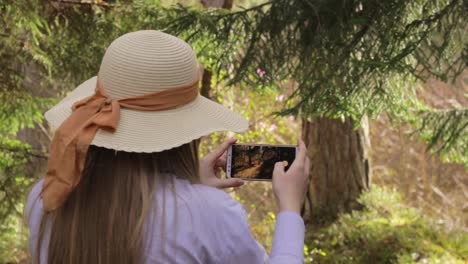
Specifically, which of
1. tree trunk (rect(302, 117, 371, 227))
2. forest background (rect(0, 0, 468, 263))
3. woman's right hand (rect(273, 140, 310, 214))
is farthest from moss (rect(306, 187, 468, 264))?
woman's right hand (rect(273, 140, 310, 214))

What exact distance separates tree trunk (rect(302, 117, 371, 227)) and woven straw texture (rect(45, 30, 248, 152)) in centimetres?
550

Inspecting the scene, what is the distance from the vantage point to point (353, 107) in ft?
11.5

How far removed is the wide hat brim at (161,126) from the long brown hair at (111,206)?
1.6 inches

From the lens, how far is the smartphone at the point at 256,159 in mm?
1809

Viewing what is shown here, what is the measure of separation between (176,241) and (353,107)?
7.66 feet

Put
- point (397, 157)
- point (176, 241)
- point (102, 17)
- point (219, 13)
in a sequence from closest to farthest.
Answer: point (176, 241)
point (219, 13)
point (102, 17)
point (397, 157)

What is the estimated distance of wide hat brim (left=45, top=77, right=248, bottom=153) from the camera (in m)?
1.43

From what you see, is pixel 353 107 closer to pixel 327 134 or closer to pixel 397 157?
pixel 327 134

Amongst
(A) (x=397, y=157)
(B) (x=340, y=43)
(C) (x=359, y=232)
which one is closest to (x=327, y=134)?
(C) (x=359, y=232)

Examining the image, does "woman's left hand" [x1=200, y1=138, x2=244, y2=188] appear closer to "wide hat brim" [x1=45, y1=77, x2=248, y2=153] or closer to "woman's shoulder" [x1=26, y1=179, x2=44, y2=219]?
"wide hat brim" [x1=45, y1=77, x2=248, y2=153]

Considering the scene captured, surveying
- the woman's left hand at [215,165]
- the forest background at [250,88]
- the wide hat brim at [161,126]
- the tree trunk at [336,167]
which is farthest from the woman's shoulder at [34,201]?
the tree trunk at [336,167]

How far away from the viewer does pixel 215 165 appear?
6.33 feet

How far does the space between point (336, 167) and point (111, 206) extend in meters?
5.82

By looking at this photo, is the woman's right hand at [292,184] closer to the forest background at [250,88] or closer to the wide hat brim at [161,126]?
the wide hat brim at [161,126]
